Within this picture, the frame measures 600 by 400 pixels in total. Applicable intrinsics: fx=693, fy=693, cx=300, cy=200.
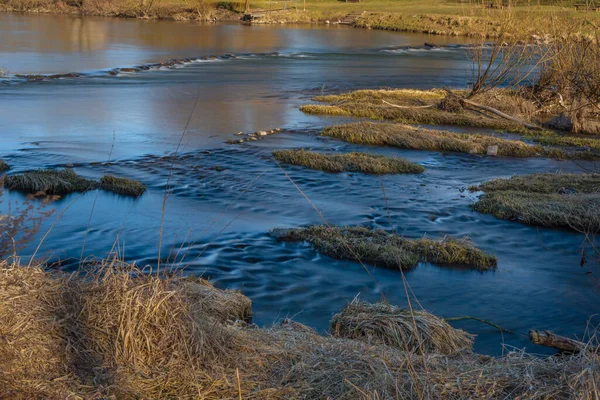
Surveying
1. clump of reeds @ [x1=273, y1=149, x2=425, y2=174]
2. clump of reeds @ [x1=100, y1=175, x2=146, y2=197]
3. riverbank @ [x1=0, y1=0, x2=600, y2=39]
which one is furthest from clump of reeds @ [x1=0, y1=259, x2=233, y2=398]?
riverbank @ [x1=0, y1=0, x2=600, y2=39]

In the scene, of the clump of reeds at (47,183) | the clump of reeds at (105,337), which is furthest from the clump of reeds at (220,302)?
the clump of reeds at (47,183)

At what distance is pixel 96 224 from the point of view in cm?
1282

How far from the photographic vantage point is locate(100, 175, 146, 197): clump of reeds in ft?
47.9

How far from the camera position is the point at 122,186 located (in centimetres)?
1467

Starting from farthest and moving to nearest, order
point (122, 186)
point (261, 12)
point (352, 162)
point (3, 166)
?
point (261, 12), point (352, 162), point (3, 166), point (122, 186)

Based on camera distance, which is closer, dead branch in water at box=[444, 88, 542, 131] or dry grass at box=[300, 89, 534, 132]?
dead branch in water at box=[444, 88, 542, 131]

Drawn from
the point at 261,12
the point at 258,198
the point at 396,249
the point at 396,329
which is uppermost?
the point at 261,12

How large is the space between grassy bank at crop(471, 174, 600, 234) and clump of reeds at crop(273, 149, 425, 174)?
2149 mm

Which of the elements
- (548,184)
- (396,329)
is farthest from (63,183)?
(548,184)

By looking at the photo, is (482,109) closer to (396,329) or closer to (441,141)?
(441,141)

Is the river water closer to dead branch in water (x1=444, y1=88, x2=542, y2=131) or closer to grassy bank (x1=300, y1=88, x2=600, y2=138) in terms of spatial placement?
grassy bank (x1=300, y1=88, x2=600, y2=138)

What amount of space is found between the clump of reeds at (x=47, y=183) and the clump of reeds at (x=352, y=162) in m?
5.31

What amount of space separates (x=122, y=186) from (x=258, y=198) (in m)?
2.89

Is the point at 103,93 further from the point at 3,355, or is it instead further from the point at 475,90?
the point at 3,355
